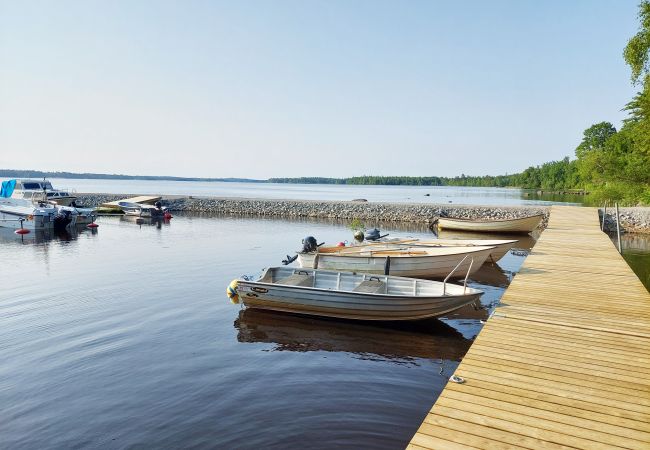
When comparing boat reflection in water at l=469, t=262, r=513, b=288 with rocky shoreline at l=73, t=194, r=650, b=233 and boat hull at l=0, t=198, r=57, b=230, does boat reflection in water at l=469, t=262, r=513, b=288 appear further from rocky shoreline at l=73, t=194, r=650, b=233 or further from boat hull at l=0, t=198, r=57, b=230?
boat hull at l=0, t=198, r=57, b=230

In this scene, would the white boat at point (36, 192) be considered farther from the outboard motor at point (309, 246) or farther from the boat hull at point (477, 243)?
the boat hull at point (477, 243)

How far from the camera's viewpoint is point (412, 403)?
24.2ft

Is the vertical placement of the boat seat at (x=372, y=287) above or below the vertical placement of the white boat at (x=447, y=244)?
below

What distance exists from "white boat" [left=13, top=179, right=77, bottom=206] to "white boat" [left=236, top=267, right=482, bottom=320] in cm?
3753

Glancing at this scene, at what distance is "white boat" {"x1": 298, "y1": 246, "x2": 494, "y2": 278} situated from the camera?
1470cm

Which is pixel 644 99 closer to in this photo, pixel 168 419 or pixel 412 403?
pixel 412 403

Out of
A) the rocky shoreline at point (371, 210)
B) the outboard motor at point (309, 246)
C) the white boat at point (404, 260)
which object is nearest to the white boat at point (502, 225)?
the rocky shoreline at point (371, 210)

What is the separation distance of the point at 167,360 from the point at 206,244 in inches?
680

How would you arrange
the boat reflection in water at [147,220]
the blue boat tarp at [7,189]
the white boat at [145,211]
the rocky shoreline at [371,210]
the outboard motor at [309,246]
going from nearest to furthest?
1. the outboard motor at [309,246]
2. the rocky shoreline at [371,210]
3. the blue boat tarp at [7,189]
4. the boat reflection in water at [147,220]
5. the white boat at [145,211]

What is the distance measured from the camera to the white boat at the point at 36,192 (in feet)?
136

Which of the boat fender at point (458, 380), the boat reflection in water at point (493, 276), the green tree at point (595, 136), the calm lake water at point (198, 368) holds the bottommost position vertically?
the calm lake water at point (198, 368)

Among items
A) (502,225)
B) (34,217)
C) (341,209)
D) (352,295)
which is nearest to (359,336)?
(352,295)

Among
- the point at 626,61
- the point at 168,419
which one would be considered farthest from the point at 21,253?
the point at 626,61

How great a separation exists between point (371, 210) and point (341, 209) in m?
3.44
